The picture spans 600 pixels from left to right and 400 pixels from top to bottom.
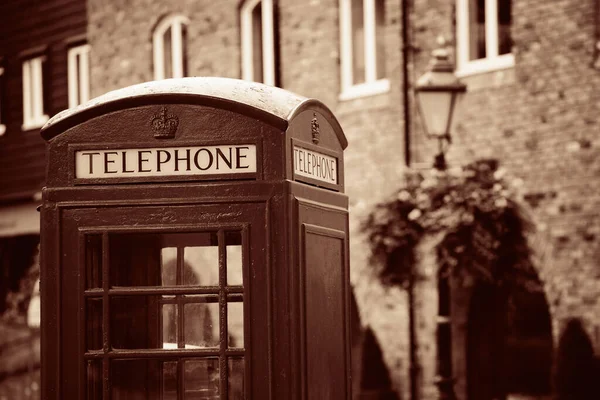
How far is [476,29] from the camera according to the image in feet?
59.2

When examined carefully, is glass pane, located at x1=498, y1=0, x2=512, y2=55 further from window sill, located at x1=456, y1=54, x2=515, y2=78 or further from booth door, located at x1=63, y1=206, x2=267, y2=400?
booth door, located at x1=63, y1=206, x2=267, y2=400

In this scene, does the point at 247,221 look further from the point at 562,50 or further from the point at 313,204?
the point at 562,50

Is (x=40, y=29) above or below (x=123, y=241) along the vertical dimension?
above

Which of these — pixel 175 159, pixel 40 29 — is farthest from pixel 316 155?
pixel 40 29

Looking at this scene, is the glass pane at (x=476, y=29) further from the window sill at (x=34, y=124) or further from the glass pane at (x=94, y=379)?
the glass pane at (x=94, y=379)

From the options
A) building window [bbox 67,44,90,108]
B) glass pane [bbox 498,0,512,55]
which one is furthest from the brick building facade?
building window [bbox 67,44,90,108]

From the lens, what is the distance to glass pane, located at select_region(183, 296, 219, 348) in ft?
20.7

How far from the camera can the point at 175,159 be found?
6.38m

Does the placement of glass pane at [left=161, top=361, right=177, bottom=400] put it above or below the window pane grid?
below

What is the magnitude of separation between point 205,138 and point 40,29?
21844 mm

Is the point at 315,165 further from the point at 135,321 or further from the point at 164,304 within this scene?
the point at 135,321

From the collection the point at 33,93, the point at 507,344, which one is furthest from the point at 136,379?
the point at 33,93

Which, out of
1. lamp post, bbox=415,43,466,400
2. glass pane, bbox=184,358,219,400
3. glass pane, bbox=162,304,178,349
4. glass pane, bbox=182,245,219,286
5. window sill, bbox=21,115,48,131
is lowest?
glass pane, bbox=184,358,219,400

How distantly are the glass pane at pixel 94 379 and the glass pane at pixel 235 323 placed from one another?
1.89 ft
